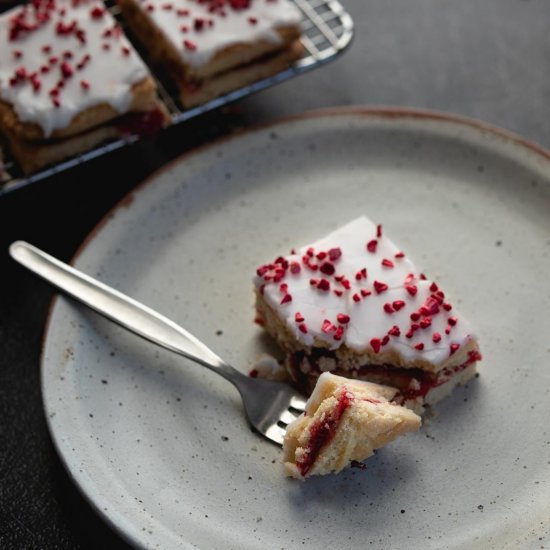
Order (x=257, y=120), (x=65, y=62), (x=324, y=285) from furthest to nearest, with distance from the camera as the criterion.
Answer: (x=257, y=120) < (x=65, y=62) < (x=324, y=285)

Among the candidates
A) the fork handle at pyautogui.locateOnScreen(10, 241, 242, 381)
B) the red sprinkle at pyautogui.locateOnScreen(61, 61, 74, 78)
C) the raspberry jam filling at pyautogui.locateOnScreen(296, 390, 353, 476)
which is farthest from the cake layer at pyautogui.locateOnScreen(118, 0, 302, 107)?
the raspberry jam filling at pyautogui.locateOnScreen(296, 390, 353, 476)

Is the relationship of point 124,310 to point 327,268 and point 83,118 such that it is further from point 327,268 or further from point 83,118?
point 83,118

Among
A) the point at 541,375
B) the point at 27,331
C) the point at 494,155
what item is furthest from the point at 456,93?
the point at 27,331

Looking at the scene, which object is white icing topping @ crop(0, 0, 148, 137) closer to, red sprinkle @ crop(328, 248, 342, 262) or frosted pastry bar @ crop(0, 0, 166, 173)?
frosted pastry bar @ crop(0, 0, 166, 173)

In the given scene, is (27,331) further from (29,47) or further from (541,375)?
(541,375)

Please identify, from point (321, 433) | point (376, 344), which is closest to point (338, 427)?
point (321, 433)

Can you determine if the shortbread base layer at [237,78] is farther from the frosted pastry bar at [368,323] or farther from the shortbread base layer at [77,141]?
the frosted pastry bar at [368,323]
